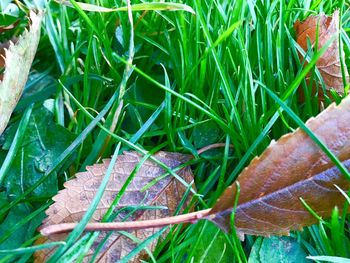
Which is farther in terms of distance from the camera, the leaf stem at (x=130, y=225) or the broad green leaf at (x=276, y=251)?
the broad green leaf at (x=276, y=251)

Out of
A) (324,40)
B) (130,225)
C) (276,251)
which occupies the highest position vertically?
(324,40)

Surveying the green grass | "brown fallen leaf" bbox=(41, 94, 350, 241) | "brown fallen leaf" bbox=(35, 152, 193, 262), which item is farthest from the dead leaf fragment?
"brown fallen leaf" bbox=(41, 94, 350, 241)

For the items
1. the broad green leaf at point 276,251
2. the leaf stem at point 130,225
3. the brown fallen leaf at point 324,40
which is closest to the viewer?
the leaf stem at point 130,225

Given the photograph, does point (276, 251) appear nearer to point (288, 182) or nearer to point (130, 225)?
point (288, 182)

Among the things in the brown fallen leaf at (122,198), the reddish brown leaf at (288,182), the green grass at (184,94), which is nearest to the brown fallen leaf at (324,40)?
the green grass at (184,94)

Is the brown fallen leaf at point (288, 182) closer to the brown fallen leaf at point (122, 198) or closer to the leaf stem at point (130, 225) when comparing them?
the leaf stem at point (130, 225)

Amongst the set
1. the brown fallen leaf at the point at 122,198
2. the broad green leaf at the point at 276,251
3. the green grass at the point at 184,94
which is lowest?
the broad green leaf at the point at 276,251

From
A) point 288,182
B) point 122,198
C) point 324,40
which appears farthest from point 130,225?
point 324,40

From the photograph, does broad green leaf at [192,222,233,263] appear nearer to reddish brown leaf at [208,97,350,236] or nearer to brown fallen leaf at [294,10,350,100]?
reddish brown leaf at [208,97,350,236]
